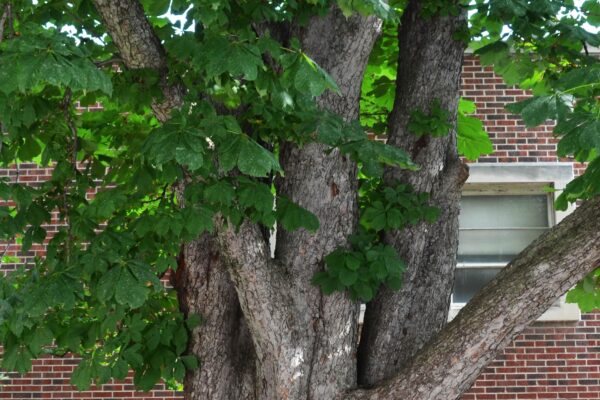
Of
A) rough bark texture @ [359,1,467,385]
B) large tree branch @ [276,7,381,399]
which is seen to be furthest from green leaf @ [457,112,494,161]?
large tree branch @ [276,7,381,399]

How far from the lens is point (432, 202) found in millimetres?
5215

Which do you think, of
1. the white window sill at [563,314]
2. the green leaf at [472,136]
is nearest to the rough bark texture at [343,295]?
the green leaf at [472,136]

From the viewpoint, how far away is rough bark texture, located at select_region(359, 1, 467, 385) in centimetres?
504

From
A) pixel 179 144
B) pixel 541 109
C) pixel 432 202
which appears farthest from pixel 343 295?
pixel 541 109

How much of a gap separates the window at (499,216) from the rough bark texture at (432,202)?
13.5ft

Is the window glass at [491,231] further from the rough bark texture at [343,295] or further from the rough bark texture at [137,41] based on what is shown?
the rough bark texture at [137,41]

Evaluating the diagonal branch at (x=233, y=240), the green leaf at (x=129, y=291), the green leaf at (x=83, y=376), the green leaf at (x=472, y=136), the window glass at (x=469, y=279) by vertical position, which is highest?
the green leaf at (x=472, y=136)

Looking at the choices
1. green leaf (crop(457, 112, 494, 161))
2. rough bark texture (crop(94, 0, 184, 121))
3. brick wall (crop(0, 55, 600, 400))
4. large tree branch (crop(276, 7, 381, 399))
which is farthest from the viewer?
brick wall (crop(0, 55, 600, 400))

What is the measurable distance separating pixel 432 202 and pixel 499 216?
4.52m

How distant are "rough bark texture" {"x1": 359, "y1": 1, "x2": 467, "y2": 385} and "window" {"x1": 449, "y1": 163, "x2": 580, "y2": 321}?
4.13 m

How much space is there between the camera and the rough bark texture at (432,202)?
198 inches

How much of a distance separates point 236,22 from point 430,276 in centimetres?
185

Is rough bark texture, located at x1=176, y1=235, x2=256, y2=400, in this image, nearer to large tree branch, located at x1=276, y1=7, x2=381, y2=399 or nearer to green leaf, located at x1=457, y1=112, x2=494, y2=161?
large tree branch, located at x1=276, y1=7, x2=381, y2=399

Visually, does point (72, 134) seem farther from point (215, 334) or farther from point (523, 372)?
point (523, 372)
